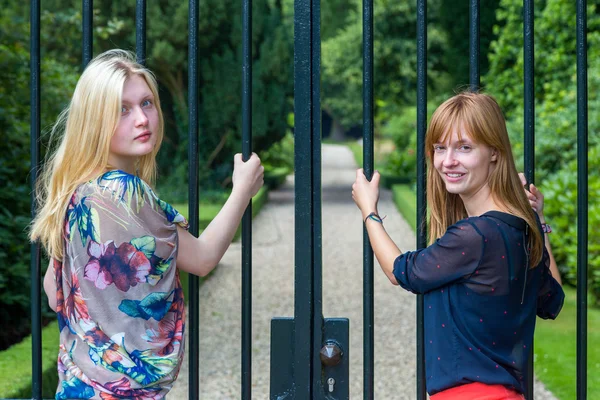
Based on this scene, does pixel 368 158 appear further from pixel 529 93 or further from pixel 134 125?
pixel 134 125

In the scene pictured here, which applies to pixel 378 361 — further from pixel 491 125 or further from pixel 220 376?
pixel 491 125

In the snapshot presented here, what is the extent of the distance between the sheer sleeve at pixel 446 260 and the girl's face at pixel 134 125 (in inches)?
24.2

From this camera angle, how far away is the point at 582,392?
2068mm

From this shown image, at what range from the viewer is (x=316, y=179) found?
2.04 meters

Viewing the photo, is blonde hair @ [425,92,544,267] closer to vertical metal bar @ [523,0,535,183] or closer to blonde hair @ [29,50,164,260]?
vertical metal bar @ [523,0,535,183]

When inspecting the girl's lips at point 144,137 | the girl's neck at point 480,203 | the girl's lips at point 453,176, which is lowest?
the girl's neck at point 480,203

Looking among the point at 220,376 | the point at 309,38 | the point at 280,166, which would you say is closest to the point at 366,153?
the point at 309,38

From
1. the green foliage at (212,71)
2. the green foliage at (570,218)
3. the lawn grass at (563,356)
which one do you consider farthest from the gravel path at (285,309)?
the green foliage at (212,71)

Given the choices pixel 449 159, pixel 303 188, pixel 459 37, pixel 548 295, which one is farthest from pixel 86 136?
pixel 459 37

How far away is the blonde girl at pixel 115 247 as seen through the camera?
1.79m

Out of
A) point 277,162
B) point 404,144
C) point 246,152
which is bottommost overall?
point 246,152

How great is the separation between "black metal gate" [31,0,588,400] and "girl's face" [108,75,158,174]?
Answer: 0.16m

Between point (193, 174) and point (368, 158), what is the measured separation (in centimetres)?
41

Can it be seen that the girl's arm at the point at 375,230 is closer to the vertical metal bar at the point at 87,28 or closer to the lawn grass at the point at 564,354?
the vertical metal bar at the point at 87,28
